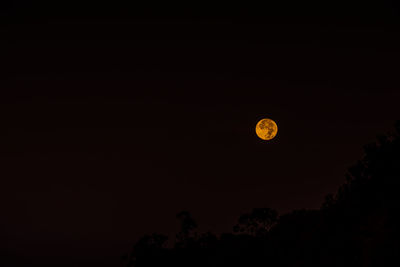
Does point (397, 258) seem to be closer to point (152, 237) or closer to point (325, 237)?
point (325, 237)

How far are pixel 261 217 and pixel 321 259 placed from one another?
27155mm

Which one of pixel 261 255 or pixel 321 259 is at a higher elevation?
pixel 261 255

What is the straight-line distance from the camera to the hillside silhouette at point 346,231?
3356cm

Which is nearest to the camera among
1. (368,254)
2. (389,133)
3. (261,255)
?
(368,254)

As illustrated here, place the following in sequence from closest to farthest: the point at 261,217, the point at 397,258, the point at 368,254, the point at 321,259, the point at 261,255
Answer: the point at 397,258 < the point at 368,254 < the point at 321,259 < the point at 261,255 < the point at 261,217

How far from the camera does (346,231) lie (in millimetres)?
38125

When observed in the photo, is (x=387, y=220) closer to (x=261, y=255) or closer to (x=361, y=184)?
(x=361, y=184)

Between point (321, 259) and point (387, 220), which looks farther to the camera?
point (321, 259)

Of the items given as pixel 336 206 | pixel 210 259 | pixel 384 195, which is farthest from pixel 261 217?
pixel 384 195

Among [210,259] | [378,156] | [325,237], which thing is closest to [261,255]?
[210,259]

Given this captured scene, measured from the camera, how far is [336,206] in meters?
41.4

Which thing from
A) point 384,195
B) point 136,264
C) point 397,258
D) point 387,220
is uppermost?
point 136,264

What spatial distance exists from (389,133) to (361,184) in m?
4.98

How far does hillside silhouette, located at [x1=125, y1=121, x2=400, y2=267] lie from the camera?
1321 inches
